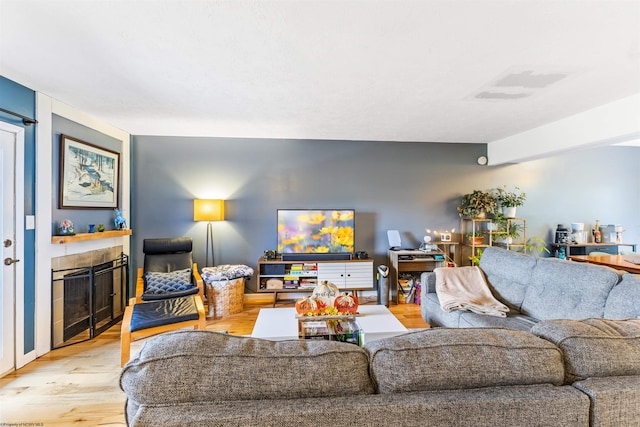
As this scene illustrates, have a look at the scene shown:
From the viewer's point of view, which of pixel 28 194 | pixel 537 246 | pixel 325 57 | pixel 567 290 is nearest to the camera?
pixel 325 57

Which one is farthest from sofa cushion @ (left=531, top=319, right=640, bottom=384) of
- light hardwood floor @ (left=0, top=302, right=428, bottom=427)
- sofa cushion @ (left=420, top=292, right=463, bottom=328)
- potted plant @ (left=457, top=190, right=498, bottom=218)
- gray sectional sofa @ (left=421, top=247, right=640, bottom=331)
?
potted plant @ (left=457, top=190, right=498, bottom=218)

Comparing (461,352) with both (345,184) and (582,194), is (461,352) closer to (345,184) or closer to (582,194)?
(345,184)

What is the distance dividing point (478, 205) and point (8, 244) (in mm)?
5162

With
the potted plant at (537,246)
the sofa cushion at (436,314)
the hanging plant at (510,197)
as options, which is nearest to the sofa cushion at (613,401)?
the sofa cushion at (436,314)

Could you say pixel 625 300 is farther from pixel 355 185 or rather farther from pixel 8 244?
pixel 8 244

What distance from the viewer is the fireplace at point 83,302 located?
2777 millimetres

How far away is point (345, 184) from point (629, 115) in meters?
3.02

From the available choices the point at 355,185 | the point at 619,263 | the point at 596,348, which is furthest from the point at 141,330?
the point at 619,263

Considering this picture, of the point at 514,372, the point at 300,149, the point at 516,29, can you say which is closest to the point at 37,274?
the point at 300,149

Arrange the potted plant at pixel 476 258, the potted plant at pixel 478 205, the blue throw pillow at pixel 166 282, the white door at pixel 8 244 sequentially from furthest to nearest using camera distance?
the potted plant at pixel 478 205
the potted plant at pixel 476 258
the blue throw pillow at pixel 166 282
the white door at pixel 8 244

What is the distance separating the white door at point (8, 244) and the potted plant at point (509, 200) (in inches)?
219

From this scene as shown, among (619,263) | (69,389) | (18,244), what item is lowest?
(69,389)

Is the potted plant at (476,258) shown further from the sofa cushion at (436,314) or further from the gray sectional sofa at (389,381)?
the gray sectional sofa at (389,381)

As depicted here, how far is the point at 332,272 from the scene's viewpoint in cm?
391
